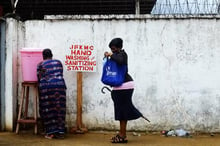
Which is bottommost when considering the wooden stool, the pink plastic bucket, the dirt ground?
the dirt ground

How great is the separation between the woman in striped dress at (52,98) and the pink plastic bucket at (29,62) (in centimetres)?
25

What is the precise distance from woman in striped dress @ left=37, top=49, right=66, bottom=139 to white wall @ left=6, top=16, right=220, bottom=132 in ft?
1.96

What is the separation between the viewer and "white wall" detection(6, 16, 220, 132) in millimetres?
6723

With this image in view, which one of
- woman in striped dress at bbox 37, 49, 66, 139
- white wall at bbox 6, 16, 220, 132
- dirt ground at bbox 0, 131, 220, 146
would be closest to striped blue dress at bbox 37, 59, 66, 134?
woman in striped dress at bbox 37, 49, 66, 139

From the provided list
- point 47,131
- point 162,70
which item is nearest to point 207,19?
point 162,70

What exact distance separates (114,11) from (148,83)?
5.48 metres

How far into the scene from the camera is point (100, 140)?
6133mm

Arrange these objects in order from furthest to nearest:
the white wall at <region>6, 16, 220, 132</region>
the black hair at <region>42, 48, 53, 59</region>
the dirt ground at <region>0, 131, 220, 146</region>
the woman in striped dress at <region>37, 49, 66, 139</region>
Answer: the white wall at <region>6, 16, 220, 132</region>
the black hair at <region>42, 48, 53, 59</region>
the woman in striped dress at <region>37, 49, 66, 139</region>
the dirt ground at <region>0, 131, 220, 146</region>

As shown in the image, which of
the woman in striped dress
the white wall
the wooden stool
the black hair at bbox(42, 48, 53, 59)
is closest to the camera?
the woman in striped dress

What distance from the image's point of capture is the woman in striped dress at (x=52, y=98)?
616cm

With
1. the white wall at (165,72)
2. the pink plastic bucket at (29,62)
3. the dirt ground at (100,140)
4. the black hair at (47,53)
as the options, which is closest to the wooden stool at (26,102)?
the pink plastic bucket at (29,62)

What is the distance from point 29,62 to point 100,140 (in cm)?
172

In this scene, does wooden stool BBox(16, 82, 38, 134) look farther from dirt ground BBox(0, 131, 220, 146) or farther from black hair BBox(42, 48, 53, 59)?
black hair BBox(42, 48, 53, 59)

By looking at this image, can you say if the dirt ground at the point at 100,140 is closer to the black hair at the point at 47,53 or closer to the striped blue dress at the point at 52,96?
the striped blue dress at the point at 52,96
